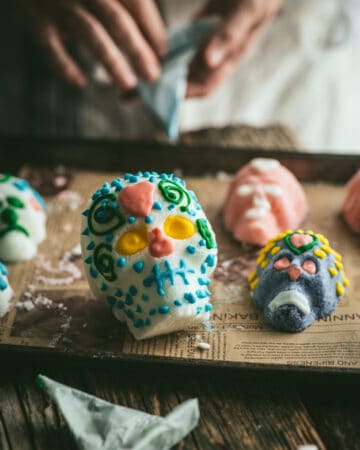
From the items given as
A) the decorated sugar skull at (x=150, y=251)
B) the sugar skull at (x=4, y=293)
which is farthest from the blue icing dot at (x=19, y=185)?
the decorated sugar skull at (x=150, y=251)

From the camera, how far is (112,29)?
5.32 ft

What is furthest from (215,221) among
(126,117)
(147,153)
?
(126,117)

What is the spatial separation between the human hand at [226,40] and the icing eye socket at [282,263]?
69 centimetres

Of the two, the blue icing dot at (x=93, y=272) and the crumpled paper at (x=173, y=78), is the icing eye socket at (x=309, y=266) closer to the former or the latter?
the blue icing dot at (x=93, y=272)

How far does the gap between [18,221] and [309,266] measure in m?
0.57

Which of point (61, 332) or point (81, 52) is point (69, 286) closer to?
point (61, 332)

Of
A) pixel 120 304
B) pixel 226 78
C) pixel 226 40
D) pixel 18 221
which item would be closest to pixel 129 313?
pixel 120 304

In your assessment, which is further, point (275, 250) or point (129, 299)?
point (275, 250)

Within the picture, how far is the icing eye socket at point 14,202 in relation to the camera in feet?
4.50

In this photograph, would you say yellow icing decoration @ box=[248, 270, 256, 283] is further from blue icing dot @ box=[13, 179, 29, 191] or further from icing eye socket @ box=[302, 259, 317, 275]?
blue icing dot @ box=[13, 179, 29, 191]

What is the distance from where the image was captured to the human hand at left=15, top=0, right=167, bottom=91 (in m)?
1.61

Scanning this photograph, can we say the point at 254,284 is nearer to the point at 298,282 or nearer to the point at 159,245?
the point at 298,282

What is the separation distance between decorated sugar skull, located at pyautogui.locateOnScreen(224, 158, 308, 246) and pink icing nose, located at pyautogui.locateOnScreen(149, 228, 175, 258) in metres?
0.33

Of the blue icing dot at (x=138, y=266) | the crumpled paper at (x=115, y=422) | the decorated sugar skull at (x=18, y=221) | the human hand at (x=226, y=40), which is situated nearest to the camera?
the crumpled paper at (x=115, y=422)
